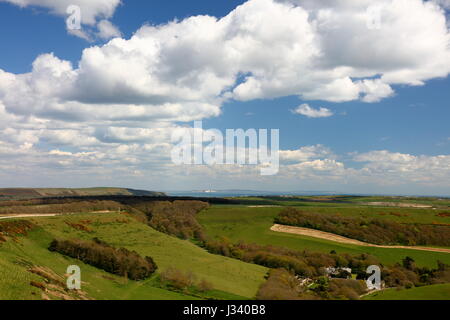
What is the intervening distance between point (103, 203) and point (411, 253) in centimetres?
13696

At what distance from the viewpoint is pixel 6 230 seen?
248 feet

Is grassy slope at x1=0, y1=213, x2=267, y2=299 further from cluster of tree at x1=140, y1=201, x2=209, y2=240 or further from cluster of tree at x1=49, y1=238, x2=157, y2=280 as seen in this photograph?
cluster of tree at x1=140, y1=201, x2=209, y2=240

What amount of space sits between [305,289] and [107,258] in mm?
44818

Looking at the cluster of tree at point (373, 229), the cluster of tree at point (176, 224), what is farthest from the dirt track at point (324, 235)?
the cluster of tree at point (176, 224)

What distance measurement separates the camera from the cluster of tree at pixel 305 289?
2627 inches

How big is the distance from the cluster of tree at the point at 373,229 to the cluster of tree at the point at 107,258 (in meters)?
104

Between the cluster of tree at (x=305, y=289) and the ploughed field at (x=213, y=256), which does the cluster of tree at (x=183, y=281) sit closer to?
the ploughed field at (x=213, y=256)

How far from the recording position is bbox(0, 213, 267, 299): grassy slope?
53297 millimetres

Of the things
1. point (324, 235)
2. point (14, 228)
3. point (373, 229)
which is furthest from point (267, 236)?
point (14, 228)

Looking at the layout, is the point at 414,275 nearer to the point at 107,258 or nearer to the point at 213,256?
the point at 213,256

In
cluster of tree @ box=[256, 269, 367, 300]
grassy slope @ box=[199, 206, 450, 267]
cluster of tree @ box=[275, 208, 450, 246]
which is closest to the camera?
cluster of tree @ box=[256, 269, 367, 300]

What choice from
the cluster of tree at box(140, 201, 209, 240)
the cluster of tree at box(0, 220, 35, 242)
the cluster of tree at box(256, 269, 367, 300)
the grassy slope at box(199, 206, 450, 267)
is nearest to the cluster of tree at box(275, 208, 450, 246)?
the grassy slope at box(199, 206, 450, 267)

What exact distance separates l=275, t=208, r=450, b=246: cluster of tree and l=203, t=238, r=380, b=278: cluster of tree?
1536 inches
